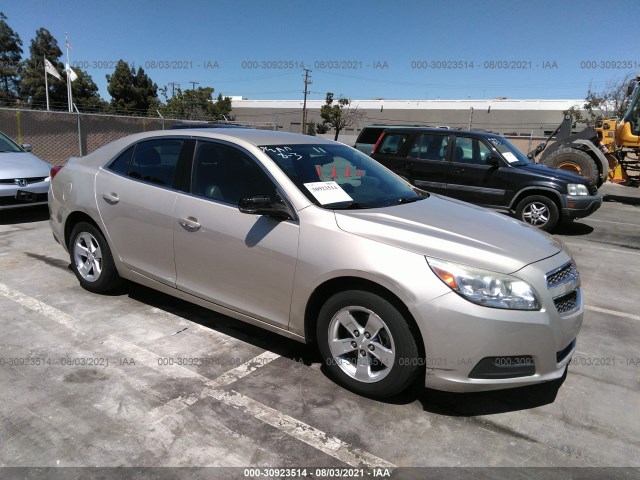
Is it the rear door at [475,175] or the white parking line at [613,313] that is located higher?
the rear door at [475,175]

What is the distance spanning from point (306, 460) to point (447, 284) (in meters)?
1.22

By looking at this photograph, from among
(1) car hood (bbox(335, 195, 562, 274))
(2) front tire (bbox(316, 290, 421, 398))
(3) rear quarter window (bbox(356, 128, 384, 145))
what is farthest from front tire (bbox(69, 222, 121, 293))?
(3) rear quarter window (bbox(356, 128, 384, 145))

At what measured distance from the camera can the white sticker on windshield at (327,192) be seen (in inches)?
133

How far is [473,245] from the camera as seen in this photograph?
2.91 meters

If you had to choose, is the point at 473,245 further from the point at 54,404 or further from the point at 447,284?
the point at 54,404

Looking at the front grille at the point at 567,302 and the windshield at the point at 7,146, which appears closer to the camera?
the front grille at the point at 567,302

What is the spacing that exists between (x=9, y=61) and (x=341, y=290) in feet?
243

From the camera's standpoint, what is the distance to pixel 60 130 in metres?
13.8

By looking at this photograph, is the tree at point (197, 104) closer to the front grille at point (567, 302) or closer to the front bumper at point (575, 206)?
the front bumper at point (575, 206)

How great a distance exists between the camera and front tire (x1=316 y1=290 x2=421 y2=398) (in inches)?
113

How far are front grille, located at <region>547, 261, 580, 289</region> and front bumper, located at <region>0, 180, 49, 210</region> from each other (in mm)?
7450

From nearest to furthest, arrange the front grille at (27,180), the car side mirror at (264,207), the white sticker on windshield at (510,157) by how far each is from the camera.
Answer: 1. the car side mirror at (264,207)
2. the front grille at (27,180)
3. the white sticker on windshield at (510,157)

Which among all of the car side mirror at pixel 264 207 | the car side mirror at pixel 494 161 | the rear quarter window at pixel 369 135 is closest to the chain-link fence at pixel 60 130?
the rear quarter window at pixel 369 135

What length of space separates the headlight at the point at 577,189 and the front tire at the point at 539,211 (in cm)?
37
